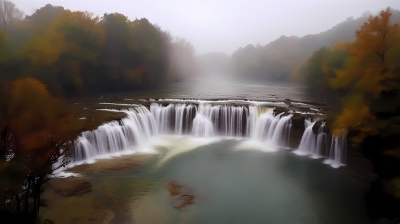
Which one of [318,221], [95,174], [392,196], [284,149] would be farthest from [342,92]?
[95,174]

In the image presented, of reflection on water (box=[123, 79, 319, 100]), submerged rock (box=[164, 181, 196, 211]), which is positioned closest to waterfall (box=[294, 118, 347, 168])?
submerged rock (box=[164, 181, 196, 211])

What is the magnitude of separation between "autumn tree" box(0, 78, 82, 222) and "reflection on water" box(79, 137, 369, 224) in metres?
3.29

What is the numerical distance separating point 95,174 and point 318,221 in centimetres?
1106

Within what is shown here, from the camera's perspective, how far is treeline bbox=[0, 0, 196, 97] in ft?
83.7

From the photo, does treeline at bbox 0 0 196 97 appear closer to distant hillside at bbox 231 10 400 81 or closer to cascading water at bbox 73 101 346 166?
cascading water at bbox 73 101 346 166

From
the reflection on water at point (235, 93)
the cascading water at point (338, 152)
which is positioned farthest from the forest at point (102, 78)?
the reflection on water at point (235, 93)

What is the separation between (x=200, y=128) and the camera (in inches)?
866

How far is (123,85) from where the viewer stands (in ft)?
131

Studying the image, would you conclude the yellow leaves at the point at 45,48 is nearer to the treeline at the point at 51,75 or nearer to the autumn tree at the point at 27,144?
the treeline at the point at 51,75

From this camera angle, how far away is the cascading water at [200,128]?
1582 cm

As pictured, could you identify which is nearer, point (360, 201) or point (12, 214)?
point (12, 214)

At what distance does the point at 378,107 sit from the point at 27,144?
15755 millimetres

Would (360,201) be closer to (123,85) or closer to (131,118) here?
(131,118)

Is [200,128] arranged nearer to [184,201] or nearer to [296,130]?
[296,130]
